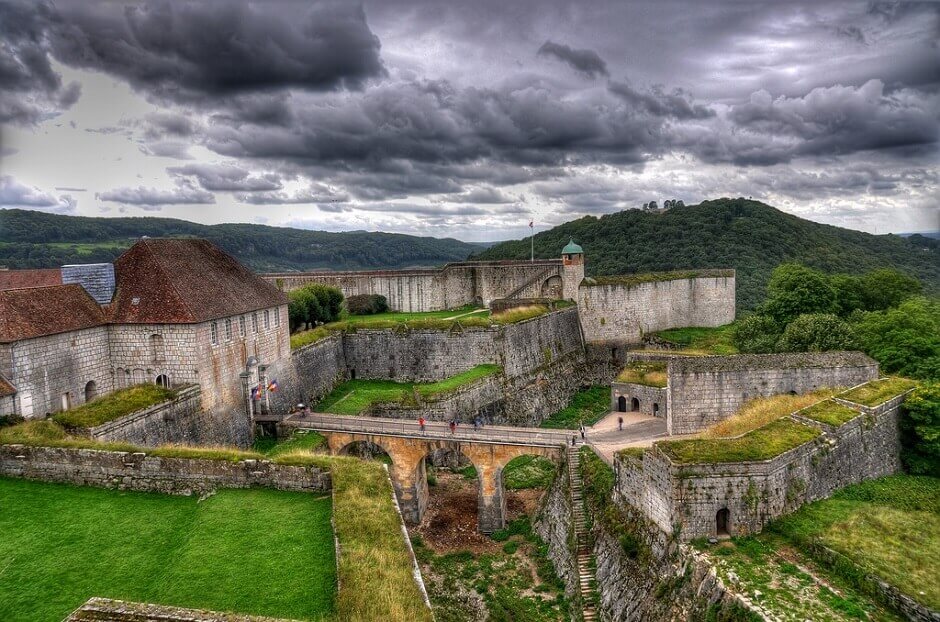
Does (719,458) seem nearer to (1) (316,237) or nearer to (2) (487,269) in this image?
(2) (487,269)

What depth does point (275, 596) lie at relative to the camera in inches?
362

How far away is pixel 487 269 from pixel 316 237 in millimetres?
90743

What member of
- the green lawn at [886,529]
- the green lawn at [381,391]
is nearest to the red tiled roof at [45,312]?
the green lawn at [381,391]

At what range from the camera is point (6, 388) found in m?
18.2

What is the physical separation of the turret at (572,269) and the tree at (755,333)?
1192cm

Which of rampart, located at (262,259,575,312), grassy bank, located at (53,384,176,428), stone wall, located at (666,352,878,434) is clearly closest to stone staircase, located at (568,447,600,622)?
stone wall, located at (666,352,878,434)

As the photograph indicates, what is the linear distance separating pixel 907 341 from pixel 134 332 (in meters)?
31.8

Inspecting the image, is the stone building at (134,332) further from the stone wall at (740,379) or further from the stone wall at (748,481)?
the stone wall at (740,379)

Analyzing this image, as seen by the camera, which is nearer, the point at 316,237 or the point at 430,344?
the point at 430,344

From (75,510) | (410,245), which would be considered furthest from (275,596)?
(410,245)

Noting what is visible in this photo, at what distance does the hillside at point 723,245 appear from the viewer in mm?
63312

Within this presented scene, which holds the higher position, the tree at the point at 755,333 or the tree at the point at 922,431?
the tree at the point at 755,333

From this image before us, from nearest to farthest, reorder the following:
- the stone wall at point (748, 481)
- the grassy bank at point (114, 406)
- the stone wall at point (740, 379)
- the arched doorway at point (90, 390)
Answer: the stone wall at point (748, 481), the grassy bank at point (114, 406), the arched doorway at point (90, 390), the stone wall at point (740, 379)

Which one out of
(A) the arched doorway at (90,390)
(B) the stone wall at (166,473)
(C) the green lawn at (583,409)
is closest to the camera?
(B) the stone wall at (166,473)
